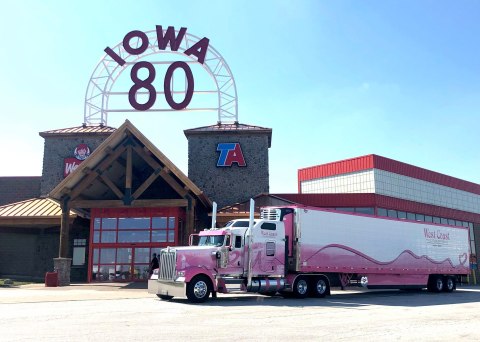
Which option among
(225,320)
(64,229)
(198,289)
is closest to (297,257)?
(198,289)

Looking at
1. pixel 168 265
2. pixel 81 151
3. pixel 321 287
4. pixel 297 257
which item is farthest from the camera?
pixel 81 151

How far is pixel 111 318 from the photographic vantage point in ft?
38.4

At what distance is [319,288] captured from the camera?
1898cm

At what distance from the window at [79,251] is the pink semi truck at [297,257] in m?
14.6

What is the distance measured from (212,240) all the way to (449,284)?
1492 cm

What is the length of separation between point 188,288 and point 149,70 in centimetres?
2229

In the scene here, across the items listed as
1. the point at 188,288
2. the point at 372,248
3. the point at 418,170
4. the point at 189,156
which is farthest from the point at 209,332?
the point at 418,170

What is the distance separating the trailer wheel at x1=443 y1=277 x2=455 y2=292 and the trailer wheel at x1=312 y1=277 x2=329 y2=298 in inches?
367

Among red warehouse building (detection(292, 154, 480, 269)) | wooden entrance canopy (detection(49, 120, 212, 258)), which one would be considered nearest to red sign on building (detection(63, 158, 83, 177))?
wooden entrance canopy (detection(49, 120, 212, 258))

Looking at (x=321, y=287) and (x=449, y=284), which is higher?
(x=321, y=287)

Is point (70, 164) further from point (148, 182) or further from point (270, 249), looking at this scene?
point (270, 249)

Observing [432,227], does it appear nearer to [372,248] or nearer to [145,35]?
[372,248]

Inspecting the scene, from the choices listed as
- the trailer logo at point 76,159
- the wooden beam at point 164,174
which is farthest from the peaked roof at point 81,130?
the wooden beam at point 164,174

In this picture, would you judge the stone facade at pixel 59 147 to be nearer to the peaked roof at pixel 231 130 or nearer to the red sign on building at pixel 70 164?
the red sign on building at pixel 70 164
